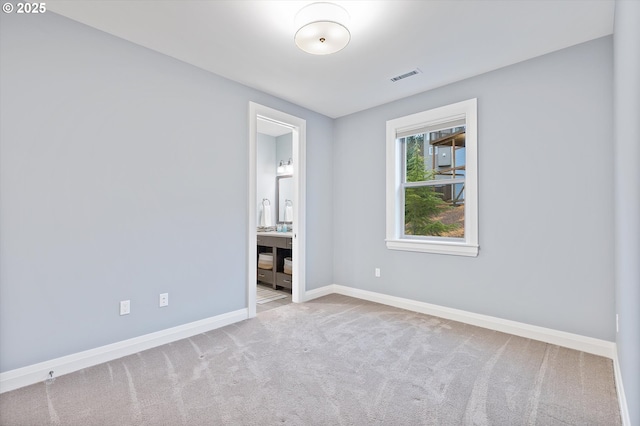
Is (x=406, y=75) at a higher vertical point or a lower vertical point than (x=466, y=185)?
higher

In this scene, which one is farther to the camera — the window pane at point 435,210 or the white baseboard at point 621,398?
the window pane at point 435,210

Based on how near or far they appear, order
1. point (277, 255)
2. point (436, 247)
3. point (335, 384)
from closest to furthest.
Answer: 1. point (335, 384)
2. point (436, 247)
3. point (277, 255)

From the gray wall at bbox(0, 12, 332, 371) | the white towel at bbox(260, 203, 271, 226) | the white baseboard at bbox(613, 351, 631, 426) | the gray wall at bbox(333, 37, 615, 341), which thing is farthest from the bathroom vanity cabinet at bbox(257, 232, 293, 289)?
the white baseboard at bbox(613, 351, 631, 426)

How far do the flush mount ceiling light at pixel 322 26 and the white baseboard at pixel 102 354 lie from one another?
8.92ft

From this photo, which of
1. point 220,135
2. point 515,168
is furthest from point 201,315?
point 515,168

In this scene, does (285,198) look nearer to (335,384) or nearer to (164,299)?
(164,299)

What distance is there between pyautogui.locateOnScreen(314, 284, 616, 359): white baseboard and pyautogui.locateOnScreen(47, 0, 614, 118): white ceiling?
255 centimetres

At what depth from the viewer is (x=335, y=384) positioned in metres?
2.14

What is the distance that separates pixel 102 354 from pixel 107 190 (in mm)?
1296

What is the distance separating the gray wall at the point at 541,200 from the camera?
8.59ft

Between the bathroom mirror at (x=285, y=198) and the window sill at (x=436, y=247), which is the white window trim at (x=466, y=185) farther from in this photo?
the bathroom mirror at (x=285, y=198)

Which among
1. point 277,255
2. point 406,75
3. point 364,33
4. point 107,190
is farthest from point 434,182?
point 107,190

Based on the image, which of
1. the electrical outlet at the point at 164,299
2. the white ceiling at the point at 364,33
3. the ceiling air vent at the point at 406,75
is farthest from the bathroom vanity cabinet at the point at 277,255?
the ceiling air vent at the point at 406,75

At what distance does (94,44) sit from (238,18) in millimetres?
1193
